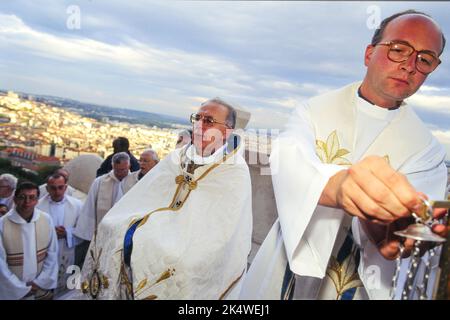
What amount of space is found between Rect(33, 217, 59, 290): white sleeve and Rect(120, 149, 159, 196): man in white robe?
0.88 m

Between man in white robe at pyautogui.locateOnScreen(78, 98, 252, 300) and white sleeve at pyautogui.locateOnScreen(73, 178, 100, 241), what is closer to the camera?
man in white robe at pyautogui.locateOnScreen(78, 98, 252, 300)

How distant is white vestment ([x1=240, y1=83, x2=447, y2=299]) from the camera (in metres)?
1.17

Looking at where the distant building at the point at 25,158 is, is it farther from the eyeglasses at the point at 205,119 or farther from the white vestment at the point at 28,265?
the eyeglasses at the point at 205,119

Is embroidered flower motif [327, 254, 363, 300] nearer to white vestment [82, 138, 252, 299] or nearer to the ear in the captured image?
the ear

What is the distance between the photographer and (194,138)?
9.06ft

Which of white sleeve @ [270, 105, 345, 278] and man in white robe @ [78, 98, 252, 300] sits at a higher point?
white sleeve @ [270, 105, 345, 278]

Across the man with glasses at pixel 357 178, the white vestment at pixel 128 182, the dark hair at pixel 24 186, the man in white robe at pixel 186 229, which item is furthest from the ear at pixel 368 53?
the white vestment at pixel 128 182

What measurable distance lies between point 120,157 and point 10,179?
1.08 metres

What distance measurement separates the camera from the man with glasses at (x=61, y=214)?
3738 millimetres

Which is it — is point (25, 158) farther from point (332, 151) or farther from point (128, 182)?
point (332, 151)

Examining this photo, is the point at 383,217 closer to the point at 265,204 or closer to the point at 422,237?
the point at 422,237

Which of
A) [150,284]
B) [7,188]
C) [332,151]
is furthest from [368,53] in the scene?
[7,188]

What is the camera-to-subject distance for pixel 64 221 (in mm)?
3873

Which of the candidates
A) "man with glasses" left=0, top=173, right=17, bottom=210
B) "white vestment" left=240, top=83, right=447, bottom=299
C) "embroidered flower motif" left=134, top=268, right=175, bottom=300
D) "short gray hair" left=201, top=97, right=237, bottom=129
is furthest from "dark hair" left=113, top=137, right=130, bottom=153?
"white vestment" left=240, top=83, right=447, bottom=299
